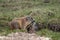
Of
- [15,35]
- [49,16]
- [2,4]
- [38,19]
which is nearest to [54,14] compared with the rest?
[49,16]

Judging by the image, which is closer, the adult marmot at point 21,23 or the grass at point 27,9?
the adult marmot at point 21,23

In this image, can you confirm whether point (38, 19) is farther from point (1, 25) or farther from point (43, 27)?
point (1, 25)

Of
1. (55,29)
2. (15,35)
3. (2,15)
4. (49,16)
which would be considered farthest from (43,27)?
(15,35)

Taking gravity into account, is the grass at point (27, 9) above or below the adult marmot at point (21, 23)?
below

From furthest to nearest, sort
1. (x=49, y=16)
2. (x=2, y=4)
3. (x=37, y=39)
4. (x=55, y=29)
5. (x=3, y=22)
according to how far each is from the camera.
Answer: (x=2, y=4) < (x=49, y=16) < (x=3, y=22) < (x=55, y=29) < (x=37, y=39)

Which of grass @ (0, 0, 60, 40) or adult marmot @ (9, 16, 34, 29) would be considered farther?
grass @ (0, 0, 60, 40)

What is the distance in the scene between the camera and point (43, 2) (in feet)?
76.3

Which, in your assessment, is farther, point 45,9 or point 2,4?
point 2,4

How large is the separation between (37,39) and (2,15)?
9876 millimetres

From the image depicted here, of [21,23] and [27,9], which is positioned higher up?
[21,23]

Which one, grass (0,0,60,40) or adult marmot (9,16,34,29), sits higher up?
adult marmot (9,16,34,29)

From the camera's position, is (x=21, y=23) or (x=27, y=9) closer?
(x=21, y=23)

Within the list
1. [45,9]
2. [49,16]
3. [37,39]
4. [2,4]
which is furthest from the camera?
[2,4]

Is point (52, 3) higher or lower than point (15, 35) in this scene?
lower
